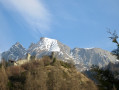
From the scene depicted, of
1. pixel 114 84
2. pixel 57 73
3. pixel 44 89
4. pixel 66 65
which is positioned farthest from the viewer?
pixel 66 65

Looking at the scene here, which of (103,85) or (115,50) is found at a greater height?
(115,50)

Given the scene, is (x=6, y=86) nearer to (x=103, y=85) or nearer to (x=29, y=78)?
(x=29, y=78)

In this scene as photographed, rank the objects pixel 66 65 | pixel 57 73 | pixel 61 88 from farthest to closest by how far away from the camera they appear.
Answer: pixel 66 65, pixel 57 73, pixel 61 88

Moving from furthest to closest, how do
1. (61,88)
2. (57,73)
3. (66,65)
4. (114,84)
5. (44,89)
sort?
(66,65) → (57,73) → (61,88) → (44,89) → (114,84)

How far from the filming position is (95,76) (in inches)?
304

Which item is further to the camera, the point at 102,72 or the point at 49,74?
the point at 49,74

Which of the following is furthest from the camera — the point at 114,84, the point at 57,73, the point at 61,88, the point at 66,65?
the point at 66,65

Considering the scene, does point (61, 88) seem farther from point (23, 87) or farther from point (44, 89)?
point (23, 87)

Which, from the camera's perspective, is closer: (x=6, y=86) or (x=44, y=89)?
(x=44, y=89)

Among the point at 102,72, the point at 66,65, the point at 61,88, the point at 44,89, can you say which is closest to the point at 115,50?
the point at 102,72

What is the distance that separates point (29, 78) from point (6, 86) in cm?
712

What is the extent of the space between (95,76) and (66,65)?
73677 millimetres

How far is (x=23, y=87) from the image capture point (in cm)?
5766

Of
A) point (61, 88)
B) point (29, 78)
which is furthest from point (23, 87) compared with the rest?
point (61, 88)
